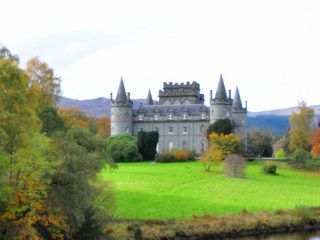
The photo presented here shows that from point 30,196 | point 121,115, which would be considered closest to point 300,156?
point 121,115

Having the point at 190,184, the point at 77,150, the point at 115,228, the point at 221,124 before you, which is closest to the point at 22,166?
the point at 77,150

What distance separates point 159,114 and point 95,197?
210ft

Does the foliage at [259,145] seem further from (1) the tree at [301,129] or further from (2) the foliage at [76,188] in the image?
(2) the foliage at [76,188]

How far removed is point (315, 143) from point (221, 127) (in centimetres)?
1370

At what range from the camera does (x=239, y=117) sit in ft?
284

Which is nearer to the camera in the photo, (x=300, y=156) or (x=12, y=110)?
(x=12, y=110)

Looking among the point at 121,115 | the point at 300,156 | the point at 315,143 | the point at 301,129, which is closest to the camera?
the point at 300,156

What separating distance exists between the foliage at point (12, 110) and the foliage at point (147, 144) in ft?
197

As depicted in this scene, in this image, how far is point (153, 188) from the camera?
4878cm

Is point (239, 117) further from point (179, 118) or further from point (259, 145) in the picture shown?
point (179, 118)

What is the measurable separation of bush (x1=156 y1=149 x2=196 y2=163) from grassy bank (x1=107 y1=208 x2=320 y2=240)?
1562 inches

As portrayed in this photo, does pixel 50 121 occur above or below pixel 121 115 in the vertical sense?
below

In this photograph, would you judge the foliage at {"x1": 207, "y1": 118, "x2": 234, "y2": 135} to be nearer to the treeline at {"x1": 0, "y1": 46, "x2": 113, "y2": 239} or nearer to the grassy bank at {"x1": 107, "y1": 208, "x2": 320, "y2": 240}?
the grassy bank at {"x1": 107, "y1": 208, "x2": 320, "y2": 240}

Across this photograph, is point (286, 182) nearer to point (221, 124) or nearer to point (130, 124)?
point (221, 124)
